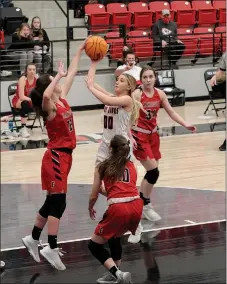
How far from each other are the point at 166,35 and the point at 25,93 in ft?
15.0

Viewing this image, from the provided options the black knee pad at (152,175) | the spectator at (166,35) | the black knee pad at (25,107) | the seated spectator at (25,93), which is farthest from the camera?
the spectator at (166,35)

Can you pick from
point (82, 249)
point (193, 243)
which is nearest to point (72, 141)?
point (82, 249)

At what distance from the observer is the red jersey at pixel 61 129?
292 inches

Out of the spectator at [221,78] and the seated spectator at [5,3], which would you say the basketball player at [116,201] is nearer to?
the spectator at [221,78]

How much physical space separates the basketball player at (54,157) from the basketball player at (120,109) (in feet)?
1.34

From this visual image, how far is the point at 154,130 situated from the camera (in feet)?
29.0

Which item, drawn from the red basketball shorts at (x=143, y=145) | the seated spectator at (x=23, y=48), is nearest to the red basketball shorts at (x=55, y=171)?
the red basketball shorts at (x=143, y=145)

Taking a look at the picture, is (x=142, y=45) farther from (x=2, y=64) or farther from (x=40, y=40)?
(x=2, y=64)

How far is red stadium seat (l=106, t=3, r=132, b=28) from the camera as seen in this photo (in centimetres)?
1847

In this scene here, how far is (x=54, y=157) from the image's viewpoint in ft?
24.6

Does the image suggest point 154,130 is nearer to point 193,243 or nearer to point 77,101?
point 193,243

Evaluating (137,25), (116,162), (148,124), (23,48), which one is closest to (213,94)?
(137,25)

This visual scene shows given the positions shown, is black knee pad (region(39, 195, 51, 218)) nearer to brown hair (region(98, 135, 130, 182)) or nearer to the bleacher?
brown hair (region(98, 135, 130, 182))

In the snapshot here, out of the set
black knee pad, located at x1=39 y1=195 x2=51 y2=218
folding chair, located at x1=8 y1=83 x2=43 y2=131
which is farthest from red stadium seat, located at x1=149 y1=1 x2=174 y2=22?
black knee pad, located at x1=39 y1=195 x2=51 y2=218
